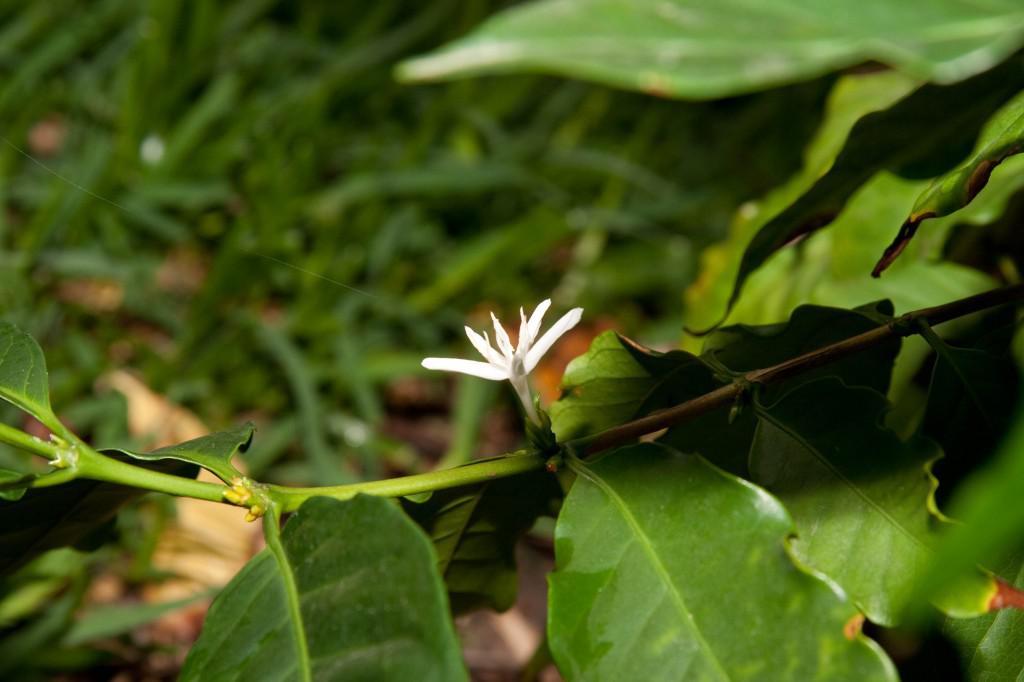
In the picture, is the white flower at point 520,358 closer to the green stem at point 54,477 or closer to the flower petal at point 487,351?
the flower petal at point 487,351

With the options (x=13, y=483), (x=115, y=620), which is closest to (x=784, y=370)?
(x=13, y=483)

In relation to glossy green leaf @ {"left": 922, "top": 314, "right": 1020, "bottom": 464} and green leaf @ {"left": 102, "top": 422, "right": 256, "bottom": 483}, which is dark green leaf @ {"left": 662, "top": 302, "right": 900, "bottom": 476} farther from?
green leaf @ {"left": 102, "top": 422, "right": 256, "bottom": 483}

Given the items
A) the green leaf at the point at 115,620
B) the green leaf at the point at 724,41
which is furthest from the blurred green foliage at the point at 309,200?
the green leaf at the point at 724,41

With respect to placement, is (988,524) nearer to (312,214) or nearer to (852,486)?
(852,486)

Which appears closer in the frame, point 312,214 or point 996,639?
point 996,639

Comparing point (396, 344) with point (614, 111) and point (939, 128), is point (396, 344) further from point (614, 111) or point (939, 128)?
point (939, 128)
